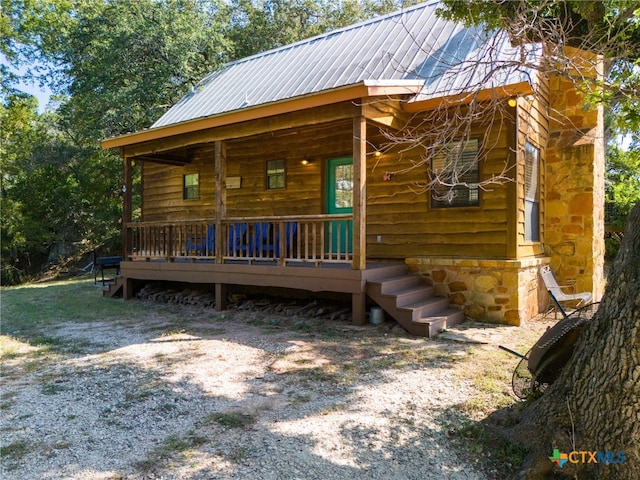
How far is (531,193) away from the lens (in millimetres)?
7449

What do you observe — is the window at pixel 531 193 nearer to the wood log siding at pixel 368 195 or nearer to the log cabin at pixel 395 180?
the log cabin at pixel 395 180

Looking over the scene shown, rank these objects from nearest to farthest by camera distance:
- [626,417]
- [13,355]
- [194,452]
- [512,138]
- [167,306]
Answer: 1. [626,417]
2. [194,452]
3. [13,355]
4. [512,138]
5. [167,306]

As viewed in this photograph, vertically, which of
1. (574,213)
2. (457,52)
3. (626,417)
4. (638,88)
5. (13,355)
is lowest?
(13,355)

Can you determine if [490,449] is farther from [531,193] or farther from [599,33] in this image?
[531,193]

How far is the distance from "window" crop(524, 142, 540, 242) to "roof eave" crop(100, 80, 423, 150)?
2.25m

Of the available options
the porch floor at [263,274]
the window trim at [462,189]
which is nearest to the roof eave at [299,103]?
the window trim at [462,189]

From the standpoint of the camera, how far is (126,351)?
5.30m

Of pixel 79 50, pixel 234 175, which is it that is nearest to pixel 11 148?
pixel 79 50

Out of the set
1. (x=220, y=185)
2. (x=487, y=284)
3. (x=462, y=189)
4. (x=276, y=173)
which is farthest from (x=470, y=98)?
(x=276, y=173)

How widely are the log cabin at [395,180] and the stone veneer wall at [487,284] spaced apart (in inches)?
0.9

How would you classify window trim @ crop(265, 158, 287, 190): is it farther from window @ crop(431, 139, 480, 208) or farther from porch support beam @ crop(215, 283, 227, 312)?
window @ crop(431, 139, 480, 208)

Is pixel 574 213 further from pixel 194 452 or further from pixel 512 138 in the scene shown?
pixel 194 452

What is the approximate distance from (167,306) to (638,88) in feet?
25.9

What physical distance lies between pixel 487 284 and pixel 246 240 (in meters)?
4.46
